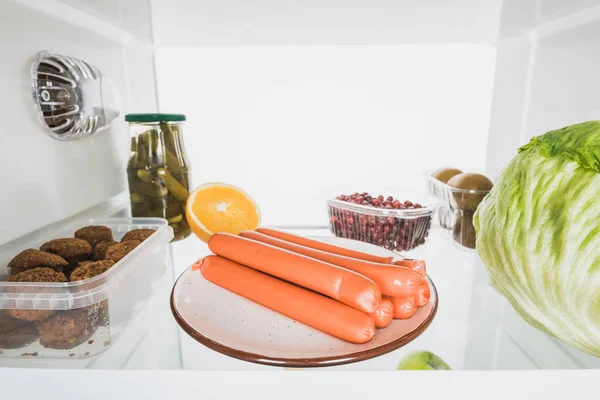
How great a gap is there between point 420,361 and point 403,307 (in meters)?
0.08

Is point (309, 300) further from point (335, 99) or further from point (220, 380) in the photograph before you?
point (335, 99)

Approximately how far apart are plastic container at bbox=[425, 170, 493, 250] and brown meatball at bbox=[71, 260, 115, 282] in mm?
649

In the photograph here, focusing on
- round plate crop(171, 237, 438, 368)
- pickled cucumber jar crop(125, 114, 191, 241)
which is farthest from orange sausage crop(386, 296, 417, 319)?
pickled cucumber jar crop(125, 114, 191, 241)

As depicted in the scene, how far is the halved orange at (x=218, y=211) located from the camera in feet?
2.75

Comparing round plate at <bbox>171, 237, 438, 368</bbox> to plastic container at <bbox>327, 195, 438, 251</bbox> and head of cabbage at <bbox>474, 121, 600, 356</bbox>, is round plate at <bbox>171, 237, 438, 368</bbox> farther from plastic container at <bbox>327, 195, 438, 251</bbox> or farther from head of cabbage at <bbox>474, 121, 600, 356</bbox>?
plastic container at <bbox>327, 195, 438, 251</bbox>

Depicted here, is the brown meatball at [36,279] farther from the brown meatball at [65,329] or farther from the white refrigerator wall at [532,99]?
the white refrigerator wall at [532,99]

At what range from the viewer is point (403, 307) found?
20.8 inches

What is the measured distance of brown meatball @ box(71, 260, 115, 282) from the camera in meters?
0.50

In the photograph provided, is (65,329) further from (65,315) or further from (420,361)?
(420,361)

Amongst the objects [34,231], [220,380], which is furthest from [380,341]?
[34,231]

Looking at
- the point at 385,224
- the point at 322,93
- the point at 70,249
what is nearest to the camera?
the point at 70,249

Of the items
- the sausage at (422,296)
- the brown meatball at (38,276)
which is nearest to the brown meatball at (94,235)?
the brown meatball at (38,276)

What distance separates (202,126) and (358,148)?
0.41 m

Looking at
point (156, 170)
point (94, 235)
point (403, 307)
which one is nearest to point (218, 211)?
point (156, 170)
